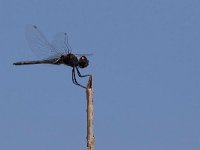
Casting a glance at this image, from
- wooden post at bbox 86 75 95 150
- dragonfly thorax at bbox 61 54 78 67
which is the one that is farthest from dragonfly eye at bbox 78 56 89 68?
wooden post at bbox 86 75 95 150

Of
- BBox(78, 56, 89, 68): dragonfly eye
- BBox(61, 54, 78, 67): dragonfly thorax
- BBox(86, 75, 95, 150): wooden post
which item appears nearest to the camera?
BBox(86, 75, 95, 150): wooden post

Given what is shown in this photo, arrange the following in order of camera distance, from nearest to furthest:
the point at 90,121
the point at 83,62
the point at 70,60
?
the point at 90,121 → the point at 70,60 → the point at 83,62

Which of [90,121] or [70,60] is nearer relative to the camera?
[90,121]

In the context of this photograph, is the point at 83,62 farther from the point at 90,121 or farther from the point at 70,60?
the point at 90,121

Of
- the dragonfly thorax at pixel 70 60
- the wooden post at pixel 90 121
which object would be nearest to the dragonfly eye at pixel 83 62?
the dragonfly thorax at pixel 70 60

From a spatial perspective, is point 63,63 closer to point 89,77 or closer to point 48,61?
point 48,61

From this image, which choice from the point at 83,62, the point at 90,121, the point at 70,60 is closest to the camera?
the point at 90,121

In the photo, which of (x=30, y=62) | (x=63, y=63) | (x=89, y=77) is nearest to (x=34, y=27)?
(x=30, y=62)

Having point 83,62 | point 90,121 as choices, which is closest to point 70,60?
point 83,62

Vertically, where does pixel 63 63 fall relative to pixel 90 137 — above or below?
above

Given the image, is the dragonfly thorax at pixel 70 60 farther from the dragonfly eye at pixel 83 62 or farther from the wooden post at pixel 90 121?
the wooden post at pixel 90 121

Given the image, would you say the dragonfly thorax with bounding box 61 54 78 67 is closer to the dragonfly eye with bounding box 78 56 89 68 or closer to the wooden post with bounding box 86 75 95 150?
→ the dragonfly eye with bounding box 78 56 89 68
